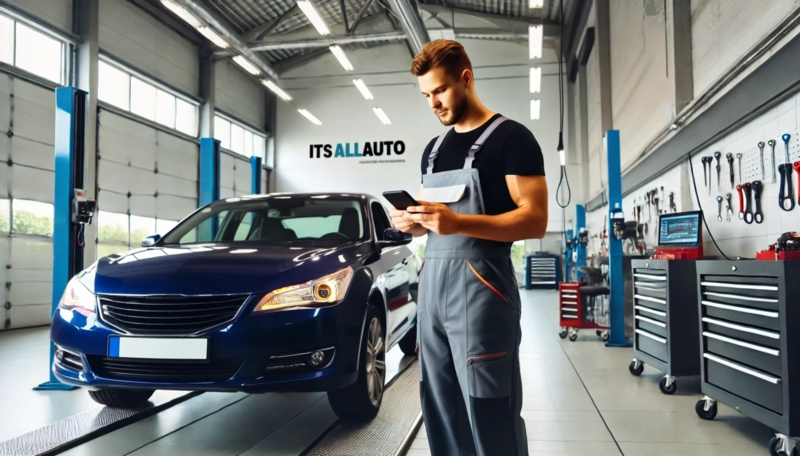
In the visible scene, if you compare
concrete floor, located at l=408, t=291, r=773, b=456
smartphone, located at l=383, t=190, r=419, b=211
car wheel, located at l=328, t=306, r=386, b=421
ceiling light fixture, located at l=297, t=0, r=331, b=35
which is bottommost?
concrete floor, located at l=408, t=291, r=773, b=456

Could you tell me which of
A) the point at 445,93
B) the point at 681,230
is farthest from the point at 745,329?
the point at 445,93

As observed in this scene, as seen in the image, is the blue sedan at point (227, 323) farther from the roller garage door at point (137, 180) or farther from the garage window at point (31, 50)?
the roller garage door at point (137, 180)

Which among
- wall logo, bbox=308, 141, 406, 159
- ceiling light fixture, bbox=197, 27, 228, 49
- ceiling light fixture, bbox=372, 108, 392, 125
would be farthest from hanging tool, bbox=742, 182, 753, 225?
wall logo, bbox=308, 141, 406, 159

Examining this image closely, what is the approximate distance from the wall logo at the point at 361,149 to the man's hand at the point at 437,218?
48.1 ft

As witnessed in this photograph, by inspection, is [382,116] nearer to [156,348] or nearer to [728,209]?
[728,209]

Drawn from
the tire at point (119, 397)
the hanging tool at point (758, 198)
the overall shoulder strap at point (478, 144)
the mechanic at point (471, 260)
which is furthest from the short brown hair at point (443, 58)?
the hanging tool at point (758, 198)

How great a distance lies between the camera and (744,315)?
8.80 feet

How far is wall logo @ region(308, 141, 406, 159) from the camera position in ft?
51.9

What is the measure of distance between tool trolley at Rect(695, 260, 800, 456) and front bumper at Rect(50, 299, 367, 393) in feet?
5.85

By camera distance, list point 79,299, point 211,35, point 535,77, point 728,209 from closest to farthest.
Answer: point 79,299, point 728,209, point 211,35, point 535,77

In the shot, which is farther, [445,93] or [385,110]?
[385,110]

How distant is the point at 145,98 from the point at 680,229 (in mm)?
9998

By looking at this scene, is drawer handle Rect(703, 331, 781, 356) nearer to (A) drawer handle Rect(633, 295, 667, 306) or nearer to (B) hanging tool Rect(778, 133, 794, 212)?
(A) drawer handle Rect(633, 295, 667, 306)

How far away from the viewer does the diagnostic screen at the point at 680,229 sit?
395cm
